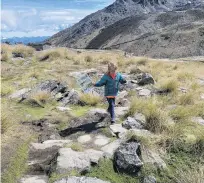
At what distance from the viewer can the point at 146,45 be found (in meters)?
87.7

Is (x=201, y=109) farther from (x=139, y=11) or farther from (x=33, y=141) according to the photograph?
(x=139, y=11)

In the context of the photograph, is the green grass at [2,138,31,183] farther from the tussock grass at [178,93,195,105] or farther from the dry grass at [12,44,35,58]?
the dry grass at [12,44,35,58]

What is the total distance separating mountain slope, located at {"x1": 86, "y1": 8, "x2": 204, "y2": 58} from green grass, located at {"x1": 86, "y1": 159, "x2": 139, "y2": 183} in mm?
67306

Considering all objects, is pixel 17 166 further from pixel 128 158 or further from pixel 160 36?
pixel 160 36

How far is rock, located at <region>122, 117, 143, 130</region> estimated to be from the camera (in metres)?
7.92

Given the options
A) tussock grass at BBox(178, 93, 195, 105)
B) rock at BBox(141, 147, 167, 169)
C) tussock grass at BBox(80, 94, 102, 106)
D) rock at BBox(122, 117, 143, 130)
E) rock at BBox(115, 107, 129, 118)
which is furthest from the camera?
tussock grass at BBox(80, 94, 102, 106)

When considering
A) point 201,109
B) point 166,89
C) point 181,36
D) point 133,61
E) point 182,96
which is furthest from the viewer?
point 181,36

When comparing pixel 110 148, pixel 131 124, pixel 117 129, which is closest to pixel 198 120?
pixel 131 124

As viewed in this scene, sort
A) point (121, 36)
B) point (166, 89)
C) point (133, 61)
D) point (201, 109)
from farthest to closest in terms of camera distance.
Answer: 1. point (121, 36)
2. point (133, 61)
3. point (166, 89)
4. point (201, 109)

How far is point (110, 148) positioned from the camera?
271 inches

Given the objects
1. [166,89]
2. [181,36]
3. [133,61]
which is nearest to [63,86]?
[166,89]

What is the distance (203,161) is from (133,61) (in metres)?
13.1

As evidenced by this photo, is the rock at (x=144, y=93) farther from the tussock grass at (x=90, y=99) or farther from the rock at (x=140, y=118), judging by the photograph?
the rock at (x=140, y=118)

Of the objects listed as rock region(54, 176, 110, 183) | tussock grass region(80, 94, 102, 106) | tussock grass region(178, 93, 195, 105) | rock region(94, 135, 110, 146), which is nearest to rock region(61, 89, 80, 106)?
tussock grass region(80, 94, 102, 106)
